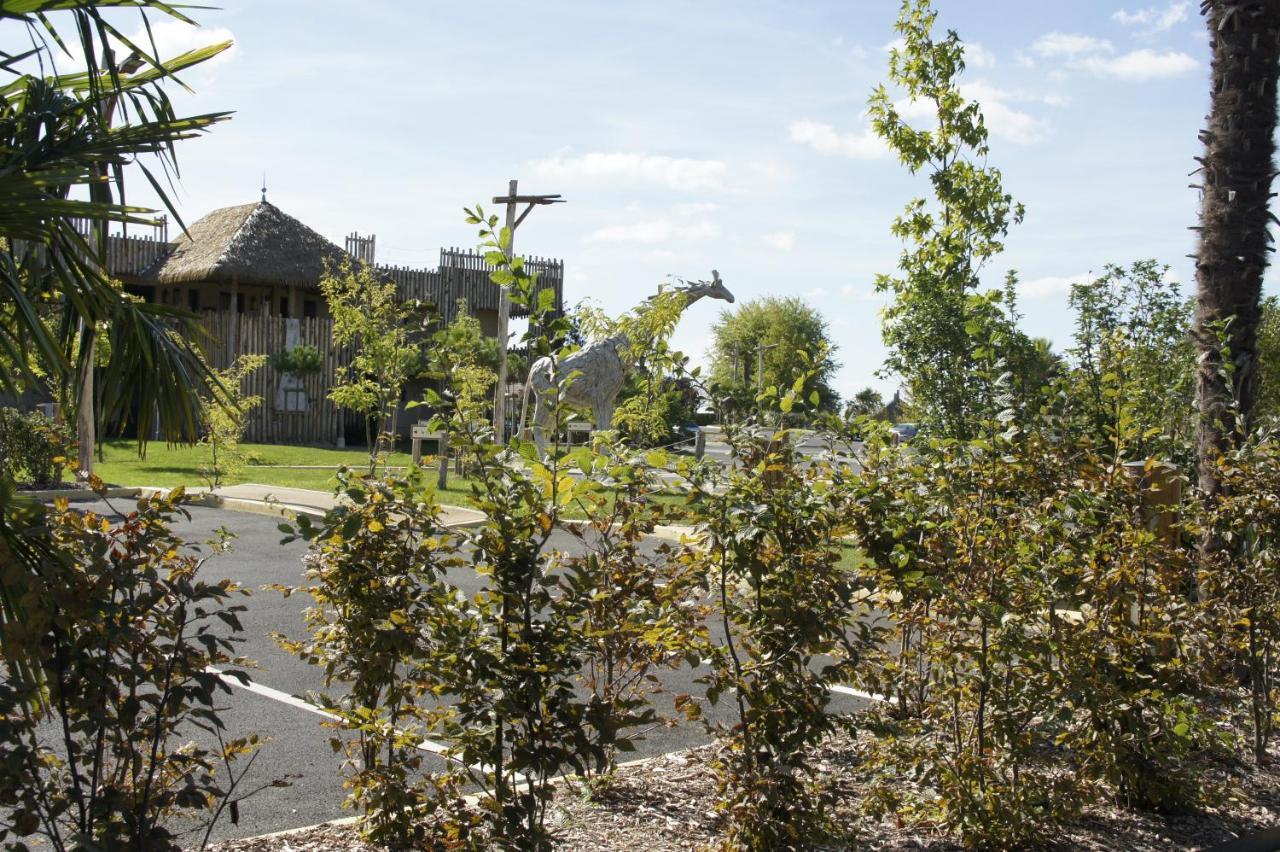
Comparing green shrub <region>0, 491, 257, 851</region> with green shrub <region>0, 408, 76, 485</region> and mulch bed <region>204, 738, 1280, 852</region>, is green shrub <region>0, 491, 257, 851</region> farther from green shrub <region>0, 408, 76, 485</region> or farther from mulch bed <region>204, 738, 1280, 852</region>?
green shrub <region>0, 408, 76, 485</region>

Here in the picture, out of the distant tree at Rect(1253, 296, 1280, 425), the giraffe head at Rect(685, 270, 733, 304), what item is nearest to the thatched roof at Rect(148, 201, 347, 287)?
the giraffe head at Rect(685, 270, 733, 304)

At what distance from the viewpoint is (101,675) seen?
3186 millimetres

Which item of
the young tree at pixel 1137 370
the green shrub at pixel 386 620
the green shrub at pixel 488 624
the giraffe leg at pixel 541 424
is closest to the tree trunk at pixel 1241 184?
the young tree at pixel 1137 370

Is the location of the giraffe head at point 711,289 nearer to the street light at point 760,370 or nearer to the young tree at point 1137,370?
the street light at point 760,370

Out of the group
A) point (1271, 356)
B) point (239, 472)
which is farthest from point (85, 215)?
point (1271, 356)

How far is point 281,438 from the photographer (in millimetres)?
35219

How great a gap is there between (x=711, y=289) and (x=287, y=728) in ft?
56.4

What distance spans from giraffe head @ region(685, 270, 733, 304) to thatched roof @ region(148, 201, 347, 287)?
18.3 metres

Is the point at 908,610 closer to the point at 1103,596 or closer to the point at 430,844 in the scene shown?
the point at 1103,596

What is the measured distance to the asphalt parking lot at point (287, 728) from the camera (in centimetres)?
497

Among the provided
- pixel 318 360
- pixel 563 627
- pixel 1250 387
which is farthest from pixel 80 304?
pixel 318 360

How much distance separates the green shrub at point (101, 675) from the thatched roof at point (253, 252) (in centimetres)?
3482

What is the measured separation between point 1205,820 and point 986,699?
1.43 meters

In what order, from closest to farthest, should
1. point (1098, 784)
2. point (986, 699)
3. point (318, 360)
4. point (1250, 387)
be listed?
point (986, 699), point (1098, 784), point (1250, 387), point (318, 360)
